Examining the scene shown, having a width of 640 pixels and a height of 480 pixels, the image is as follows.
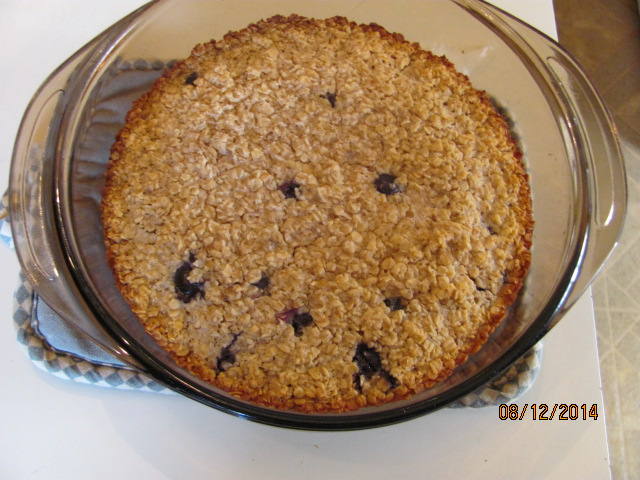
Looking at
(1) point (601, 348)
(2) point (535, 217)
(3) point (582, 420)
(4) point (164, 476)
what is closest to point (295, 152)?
(2) point (535, 217)

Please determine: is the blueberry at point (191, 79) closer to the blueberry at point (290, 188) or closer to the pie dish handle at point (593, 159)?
the blueberry at point (290, 188)

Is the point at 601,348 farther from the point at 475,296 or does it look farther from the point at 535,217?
the point at 475,296

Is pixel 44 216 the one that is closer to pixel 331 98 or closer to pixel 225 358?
pixel 225 358

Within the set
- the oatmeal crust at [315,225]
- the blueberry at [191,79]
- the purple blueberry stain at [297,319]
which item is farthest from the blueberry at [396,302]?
the blueberry at [191,79]

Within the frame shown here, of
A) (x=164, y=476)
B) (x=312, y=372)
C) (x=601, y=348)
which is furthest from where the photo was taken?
(x=601, y=348)

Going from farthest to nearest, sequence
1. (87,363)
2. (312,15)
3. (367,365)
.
Answer: (312,15) < (87,363) < (367,365)

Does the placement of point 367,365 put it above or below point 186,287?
below
